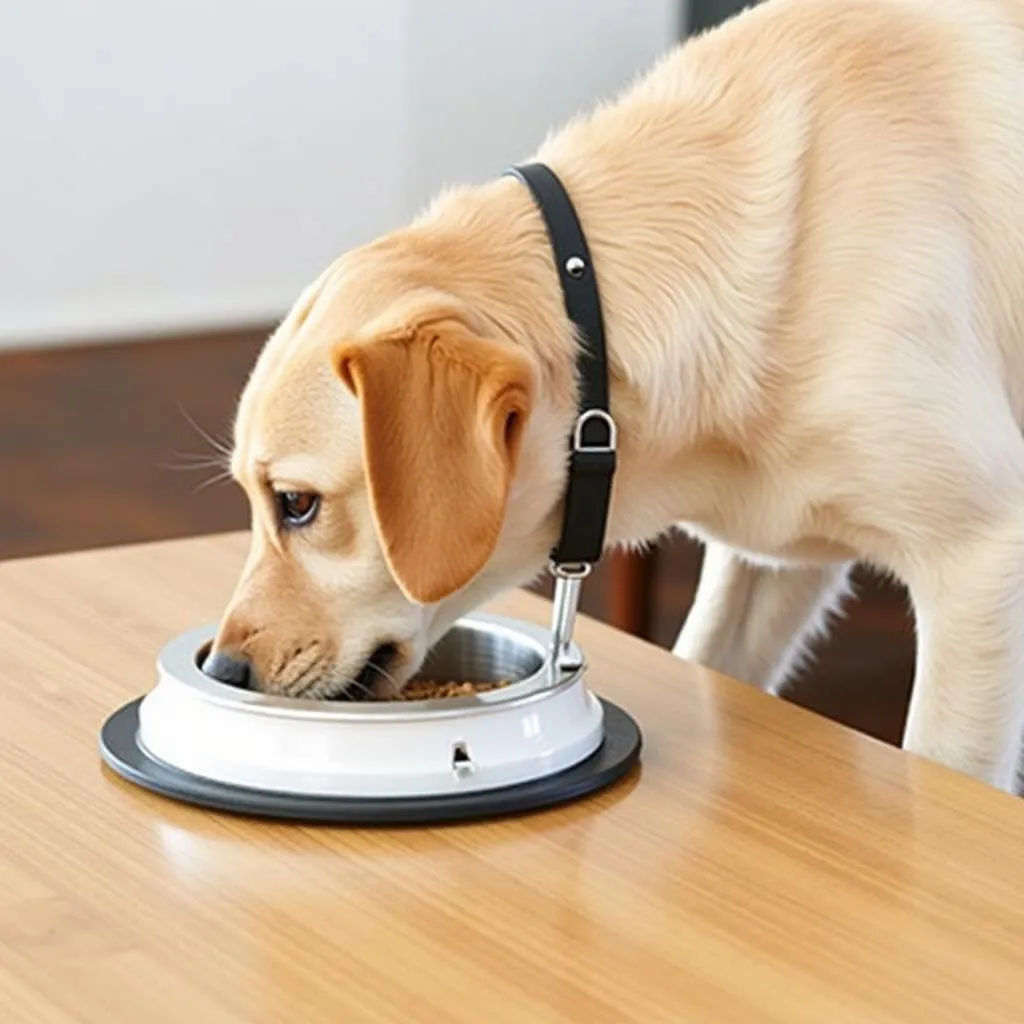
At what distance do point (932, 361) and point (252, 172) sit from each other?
317 cm

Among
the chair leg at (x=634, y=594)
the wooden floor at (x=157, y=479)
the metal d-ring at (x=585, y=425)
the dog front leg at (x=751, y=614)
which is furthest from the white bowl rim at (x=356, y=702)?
the wooden floor at (x=157, y=479)

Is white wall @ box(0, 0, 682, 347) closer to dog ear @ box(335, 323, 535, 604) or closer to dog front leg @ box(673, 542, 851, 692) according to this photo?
dog front leg @ box(673, 542, 851, 692)

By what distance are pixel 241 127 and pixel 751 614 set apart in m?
2.83

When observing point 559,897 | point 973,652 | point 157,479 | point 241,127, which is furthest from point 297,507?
point 241,127

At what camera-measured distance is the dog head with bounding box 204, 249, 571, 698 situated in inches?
52.1

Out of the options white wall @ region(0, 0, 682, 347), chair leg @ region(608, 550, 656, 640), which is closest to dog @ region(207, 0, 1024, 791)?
chair leg @ region(608, 550, 656, 640)

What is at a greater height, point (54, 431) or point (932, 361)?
point (932, 361)

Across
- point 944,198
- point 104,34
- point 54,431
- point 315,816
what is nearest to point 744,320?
point 944,198

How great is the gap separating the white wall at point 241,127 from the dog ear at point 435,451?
3.06m

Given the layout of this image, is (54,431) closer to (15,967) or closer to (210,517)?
(210,517)

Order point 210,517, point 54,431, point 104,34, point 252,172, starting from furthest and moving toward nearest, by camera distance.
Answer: point 252,172
point 104,34
point 54,431
point 210,517

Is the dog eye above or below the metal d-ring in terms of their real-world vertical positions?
below

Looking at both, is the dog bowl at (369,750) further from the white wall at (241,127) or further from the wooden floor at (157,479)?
the white wall at (241,127)

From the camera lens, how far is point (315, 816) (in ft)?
4.19
